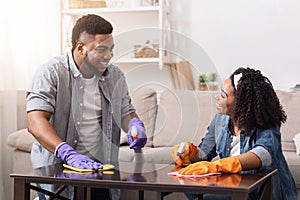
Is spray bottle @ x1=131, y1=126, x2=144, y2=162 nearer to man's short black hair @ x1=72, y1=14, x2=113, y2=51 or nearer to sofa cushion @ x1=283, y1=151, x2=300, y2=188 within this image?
man's short black hair @ x1=72, y1=14, x2=113, y2=51

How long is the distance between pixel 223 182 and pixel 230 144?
1.72 ft

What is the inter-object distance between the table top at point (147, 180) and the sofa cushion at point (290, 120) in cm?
161

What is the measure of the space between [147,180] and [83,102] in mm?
574

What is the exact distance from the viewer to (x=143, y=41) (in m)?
2.26

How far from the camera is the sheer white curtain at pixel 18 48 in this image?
4047 mm

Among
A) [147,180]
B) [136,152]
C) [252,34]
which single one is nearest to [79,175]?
[147,180]

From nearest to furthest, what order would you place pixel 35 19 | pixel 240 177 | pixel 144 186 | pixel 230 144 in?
pixel 144 186 → pixel 240 177 → pixel 230 144 → pixel 35 19

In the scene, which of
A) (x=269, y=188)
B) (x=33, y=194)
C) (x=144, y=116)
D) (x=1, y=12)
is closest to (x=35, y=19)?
(x=1, y=12)

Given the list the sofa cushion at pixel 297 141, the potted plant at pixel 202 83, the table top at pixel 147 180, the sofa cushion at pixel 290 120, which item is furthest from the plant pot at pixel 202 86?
the table top at pixel 147 180

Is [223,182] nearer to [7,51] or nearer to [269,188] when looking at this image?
[269,188]

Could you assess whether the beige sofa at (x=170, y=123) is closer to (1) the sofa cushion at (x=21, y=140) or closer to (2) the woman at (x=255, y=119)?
(1) the sofa cushion at (x=21, y=140)

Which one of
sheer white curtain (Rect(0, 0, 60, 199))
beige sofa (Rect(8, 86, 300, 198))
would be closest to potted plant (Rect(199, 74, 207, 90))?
beige sofa (Rect(8, 86, 300, 198))

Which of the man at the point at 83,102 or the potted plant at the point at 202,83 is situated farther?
the potted plant at the point at 202,83

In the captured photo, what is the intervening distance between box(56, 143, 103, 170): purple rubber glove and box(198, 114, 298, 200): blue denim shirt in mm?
502
